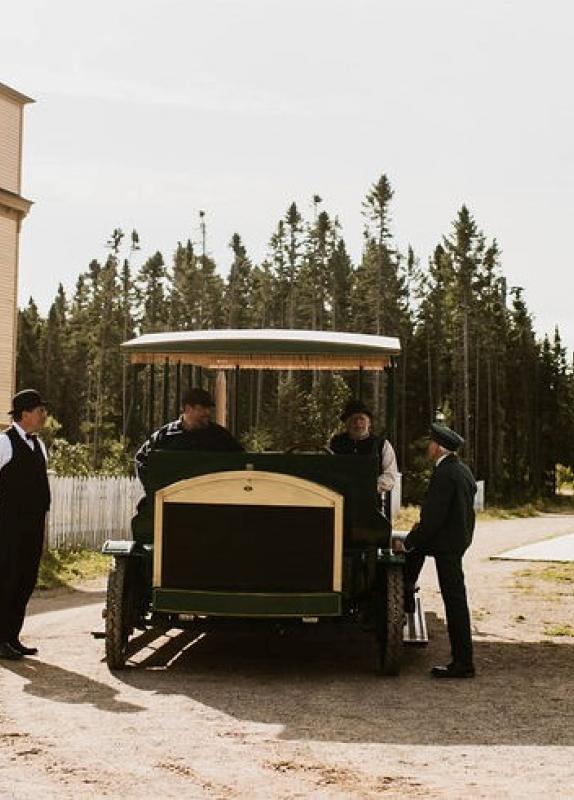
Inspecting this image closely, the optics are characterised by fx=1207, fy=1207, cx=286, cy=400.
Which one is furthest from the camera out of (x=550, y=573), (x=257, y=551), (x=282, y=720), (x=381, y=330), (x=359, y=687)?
(x=381, y=330)

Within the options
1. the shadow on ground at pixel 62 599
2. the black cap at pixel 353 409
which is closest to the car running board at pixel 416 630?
the black cap at pixel 353 409

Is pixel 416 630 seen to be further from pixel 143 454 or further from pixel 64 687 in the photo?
pixel 64 687

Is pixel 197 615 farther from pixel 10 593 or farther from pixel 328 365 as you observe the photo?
pixel 328 365

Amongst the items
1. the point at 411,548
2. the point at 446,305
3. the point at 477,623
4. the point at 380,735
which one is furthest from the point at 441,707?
the point at 446,305

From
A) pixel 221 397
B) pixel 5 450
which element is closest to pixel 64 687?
pixel 5 450

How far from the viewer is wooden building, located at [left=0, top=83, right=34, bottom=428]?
82.3 ft

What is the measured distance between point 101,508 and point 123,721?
46.3ft

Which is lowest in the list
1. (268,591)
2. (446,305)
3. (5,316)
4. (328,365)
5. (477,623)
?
(477,623)

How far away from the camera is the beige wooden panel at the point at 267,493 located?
8.53 metres

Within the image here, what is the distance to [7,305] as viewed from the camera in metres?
25.4

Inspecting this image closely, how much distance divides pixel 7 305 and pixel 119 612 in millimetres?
17707

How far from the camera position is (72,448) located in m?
37.9

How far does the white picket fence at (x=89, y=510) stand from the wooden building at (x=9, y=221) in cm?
434

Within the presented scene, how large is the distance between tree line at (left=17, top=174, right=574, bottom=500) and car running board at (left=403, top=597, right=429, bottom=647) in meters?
53.3
